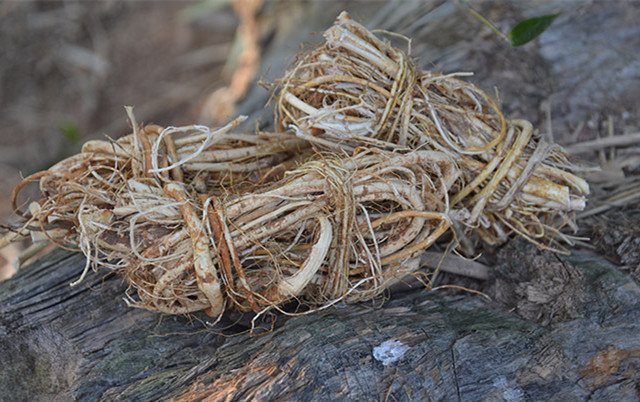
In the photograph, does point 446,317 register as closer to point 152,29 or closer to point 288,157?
point 288,157

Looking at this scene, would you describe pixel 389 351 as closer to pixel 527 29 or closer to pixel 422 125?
pixel 422 125

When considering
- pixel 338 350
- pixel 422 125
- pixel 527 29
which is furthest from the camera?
pixel 527 29

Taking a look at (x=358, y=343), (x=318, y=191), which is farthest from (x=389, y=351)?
(x=318, y=191)

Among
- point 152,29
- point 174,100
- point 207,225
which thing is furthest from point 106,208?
point 152,29

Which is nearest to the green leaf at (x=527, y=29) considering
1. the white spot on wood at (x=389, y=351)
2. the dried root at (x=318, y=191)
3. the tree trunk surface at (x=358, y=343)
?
the dried root at (x=318, y=191)

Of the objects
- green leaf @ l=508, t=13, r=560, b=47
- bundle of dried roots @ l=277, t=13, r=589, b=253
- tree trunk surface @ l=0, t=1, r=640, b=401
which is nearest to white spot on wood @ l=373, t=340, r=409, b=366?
tree trunk surface @ l=0, t=1, r=640, b=401

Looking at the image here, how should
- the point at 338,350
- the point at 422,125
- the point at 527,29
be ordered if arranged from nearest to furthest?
the point at 338,350, the point at 422,125, the point at 527,29
